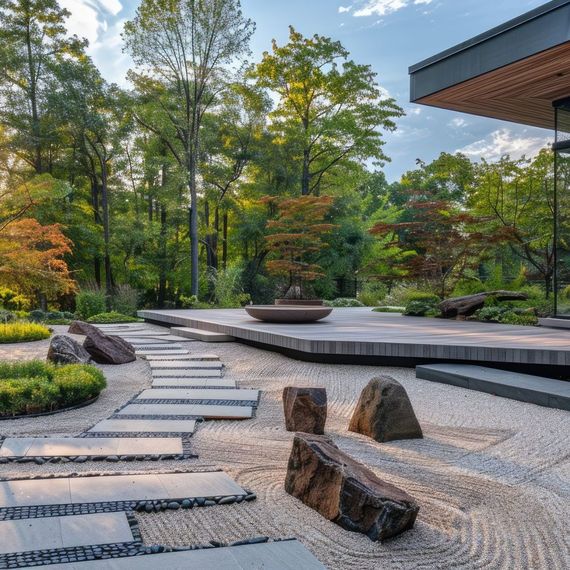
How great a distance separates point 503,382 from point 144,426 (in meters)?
2.93

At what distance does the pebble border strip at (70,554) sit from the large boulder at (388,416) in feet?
6.06

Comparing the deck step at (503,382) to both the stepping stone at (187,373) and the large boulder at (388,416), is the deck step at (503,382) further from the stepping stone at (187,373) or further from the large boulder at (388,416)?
the stepping stone at (187,373)

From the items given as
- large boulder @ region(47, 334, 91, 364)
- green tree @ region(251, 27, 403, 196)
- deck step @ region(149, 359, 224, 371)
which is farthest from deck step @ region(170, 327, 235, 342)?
green tree @ region(251, 27, 403, 196)

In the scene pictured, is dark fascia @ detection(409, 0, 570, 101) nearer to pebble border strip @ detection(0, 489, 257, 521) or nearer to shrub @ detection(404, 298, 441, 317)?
shrub @ detection(404, 298, 441, 317)

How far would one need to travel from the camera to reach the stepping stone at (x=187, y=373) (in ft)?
17.1

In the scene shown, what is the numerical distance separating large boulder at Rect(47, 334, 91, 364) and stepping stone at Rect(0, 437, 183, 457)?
240cm

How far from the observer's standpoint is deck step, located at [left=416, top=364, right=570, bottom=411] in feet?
13.4

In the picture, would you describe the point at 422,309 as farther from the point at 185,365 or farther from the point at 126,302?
the point at 126,302

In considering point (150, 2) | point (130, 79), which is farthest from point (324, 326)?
point (130, 79)

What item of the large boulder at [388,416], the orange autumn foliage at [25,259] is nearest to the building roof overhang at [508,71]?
the large boulder at [388,416]

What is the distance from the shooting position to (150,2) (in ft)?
50.4

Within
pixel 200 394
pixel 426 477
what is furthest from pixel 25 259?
pixel 426 477

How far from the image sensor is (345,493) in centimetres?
203

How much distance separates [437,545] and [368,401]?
1.51 meters
